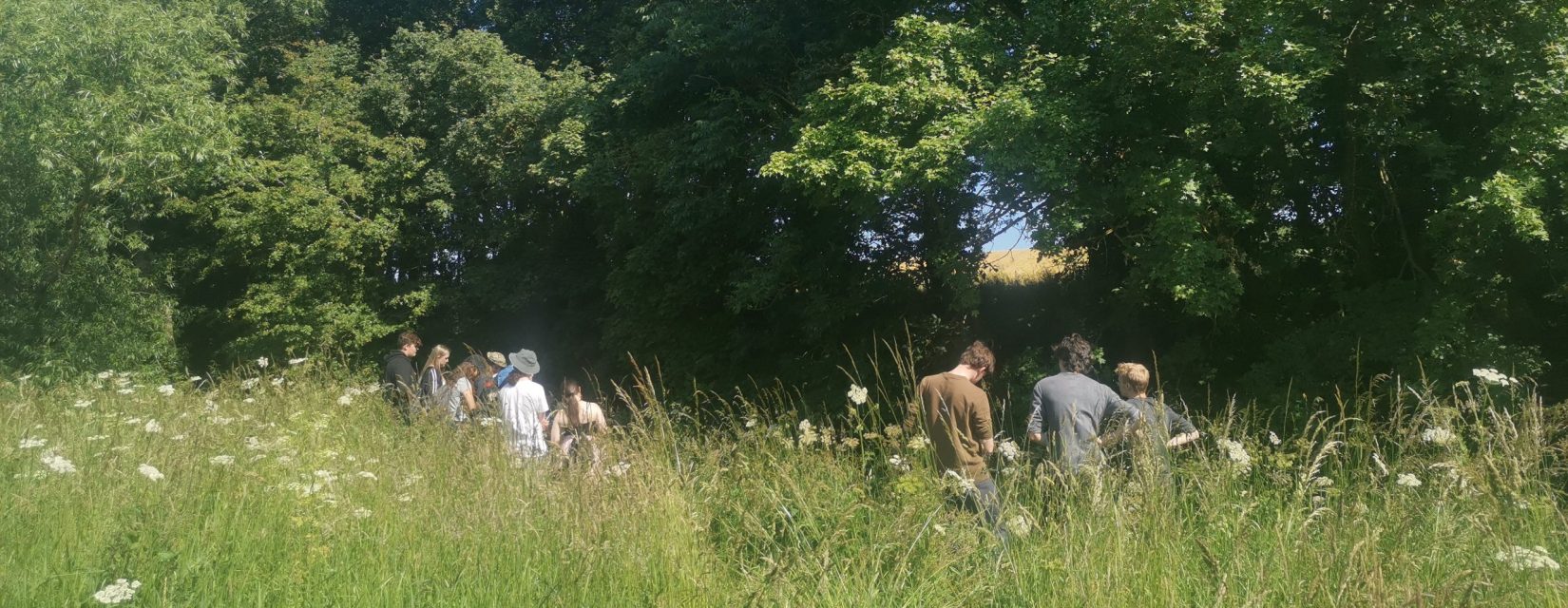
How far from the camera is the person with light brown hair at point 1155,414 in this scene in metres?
3.81

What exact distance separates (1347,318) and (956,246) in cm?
397

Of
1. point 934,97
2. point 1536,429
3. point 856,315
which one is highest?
point 934,97

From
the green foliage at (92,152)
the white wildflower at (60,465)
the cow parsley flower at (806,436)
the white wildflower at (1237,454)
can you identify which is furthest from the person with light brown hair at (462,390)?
the green foliage at (92,152)

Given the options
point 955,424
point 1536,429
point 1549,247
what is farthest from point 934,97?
point 1536,429

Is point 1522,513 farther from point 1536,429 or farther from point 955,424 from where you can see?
point 955,424

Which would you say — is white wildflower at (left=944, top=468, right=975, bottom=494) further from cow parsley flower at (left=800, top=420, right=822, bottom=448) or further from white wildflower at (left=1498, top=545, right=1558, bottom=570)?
white wildflower at (left=1498, top=545, right=1558, bottom=570)

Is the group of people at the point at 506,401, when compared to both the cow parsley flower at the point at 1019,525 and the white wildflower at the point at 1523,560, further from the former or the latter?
the white wildflower at the point at 1523,560

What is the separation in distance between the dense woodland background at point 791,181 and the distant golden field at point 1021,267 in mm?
296

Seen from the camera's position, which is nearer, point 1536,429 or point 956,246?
point 1536,429

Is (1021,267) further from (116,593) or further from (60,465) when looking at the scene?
(116,593)

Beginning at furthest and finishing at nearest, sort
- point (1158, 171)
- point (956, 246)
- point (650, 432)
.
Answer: point (956, 246)
point (1158, 171)
point (650, 432)

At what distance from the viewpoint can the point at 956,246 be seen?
12352 millimetres

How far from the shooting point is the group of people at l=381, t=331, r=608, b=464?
5562mm

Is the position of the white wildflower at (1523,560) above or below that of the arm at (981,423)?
above
